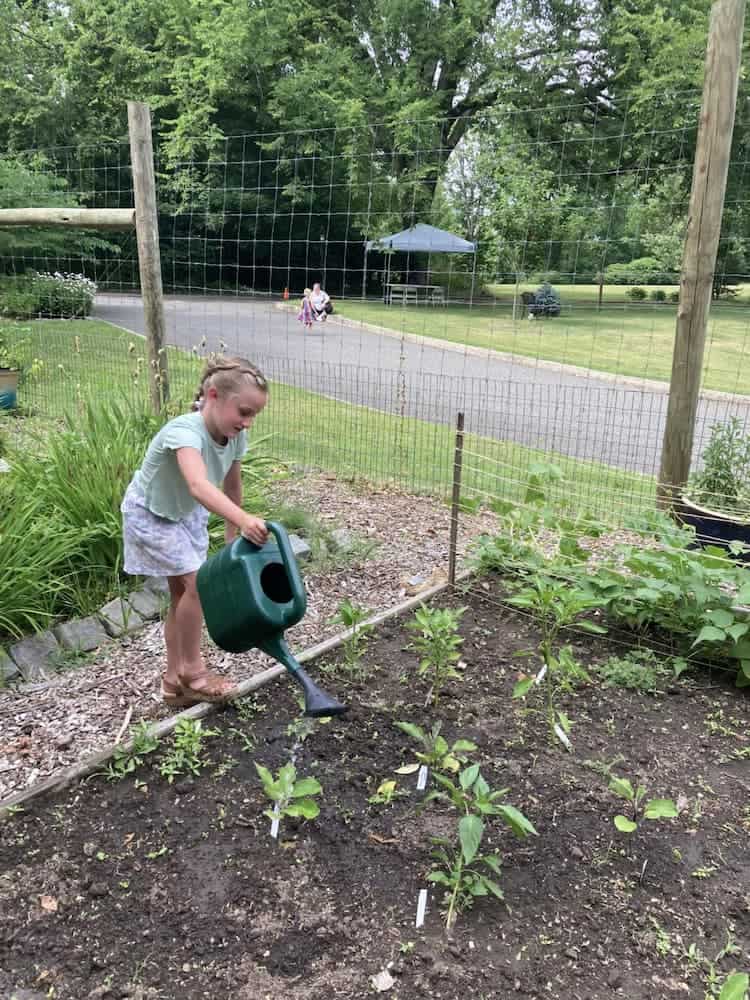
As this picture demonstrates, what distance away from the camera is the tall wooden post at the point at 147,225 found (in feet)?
15.1

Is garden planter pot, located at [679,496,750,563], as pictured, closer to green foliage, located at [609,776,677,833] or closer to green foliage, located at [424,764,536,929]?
green foliage, located at [609,776,677,833]

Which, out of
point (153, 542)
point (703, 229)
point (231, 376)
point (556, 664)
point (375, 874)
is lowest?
point (375, 874)

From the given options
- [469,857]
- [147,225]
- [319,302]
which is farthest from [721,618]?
[319,302]

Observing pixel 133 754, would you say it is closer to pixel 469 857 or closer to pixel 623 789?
pixel 469 857

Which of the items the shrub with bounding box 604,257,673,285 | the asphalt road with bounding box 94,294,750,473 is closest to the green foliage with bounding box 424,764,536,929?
the asphalt road with bounding box 94,294,750,473

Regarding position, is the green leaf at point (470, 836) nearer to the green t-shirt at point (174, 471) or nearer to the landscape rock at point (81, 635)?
the green t-shirt at point (174, 471)

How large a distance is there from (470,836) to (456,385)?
9.09 m

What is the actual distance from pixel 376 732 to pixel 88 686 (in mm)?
1072

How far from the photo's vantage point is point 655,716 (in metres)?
2.57

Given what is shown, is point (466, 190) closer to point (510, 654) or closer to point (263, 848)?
point (510, 654)

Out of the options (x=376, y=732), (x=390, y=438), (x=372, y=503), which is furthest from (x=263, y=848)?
(x=390, y=438)

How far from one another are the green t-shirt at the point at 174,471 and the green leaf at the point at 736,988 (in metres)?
1.79

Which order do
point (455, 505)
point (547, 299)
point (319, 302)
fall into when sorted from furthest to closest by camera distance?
point (319, 302) < point (547, 299) < point (455, 505)

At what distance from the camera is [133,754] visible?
2.31 metres
